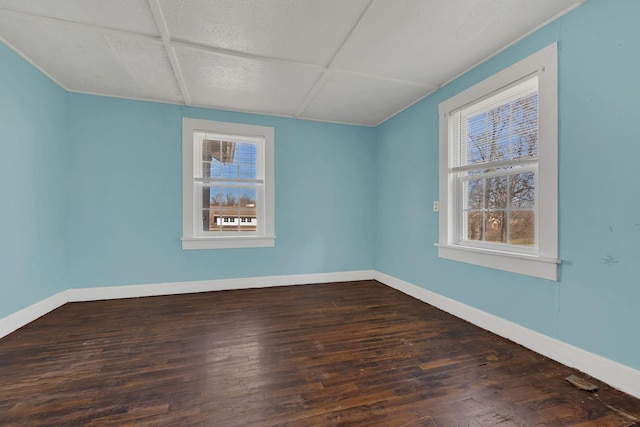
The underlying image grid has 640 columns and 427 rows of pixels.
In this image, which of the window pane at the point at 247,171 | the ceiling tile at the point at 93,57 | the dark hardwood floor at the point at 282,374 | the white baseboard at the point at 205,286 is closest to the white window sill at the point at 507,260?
the dark hardwood floor at the point at 282,374

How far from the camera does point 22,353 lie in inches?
83.6

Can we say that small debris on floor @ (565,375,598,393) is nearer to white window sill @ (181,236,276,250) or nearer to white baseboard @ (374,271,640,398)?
Result: white baseboard @ (374,271,640,398)

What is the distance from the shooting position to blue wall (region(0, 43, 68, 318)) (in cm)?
245

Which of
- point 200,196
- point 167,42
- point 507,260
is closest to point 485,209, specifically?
point 507,260

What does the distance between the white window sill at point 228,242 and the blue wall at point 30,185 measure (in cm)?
135

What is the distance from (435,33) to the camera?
2.25m

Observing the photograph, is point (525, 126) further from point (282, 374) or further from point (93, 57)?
point (93, 57)

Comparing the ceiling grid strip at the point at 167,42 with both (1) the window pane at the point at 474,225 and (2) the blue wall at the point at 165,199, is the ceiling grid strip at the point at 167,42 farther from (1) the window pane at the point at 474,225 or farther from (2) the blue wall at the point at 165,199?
(1) the window pane at the point at 474,225

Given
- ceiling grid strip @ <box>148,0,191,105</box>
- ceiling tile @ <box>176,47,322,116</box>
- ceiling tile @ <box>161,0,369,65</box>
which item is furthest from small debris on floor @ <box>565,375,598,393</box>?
ceiling grid strip @ <box>148,0,191,105</box>

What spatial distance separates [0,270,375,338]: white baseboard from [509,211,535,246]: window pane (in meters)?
2.41

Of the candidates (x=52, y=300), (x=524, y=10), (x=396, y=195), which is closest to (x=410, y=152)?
(x=396, y=195)

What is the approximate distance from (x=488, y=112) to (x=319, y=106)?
204 centimetres

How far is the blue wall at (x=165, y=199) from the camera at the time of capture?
11.2 feet

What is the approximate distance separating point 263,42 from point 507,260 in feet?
9.33
